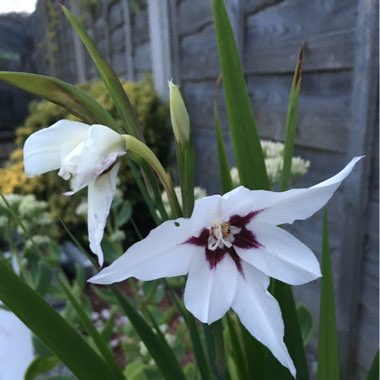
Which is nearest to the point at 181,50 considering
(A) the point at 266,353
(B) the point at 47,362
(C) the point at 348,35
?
(C) the point at 348,35

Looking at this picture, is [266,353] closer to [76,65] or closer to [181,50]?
[181,50]

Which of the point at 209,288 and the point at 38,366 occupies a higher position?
the point at 209,288

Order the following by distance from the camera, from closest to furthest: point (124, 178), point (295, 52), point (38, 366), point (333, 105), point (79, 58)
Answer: point (38, 366), point (333, 105), point (295, 52), point (124, 178), point (79, 58)

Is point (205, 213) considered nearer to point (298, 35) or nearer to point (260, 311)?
point (260, 311)

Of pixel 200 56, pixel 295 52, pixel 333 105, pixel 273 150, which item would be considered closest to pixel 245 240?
pixel 273 150

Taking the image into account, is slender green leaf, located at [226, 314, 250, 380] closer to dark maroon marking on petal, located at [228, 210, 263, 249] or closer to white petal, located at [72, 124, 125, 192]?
dark maroon marking on petal, located at [228, 210, 263, 249]

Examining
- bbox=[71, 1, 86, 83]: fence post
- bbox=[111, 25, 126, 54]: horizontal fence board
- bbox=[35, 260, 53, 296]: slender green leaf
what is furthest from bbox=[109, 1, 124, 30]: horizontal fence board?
bbox=[35, 260, 53, 296]: slender green leaf

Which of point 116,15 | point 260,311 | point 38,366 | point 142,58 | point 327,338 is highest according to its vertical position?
point 116,15
